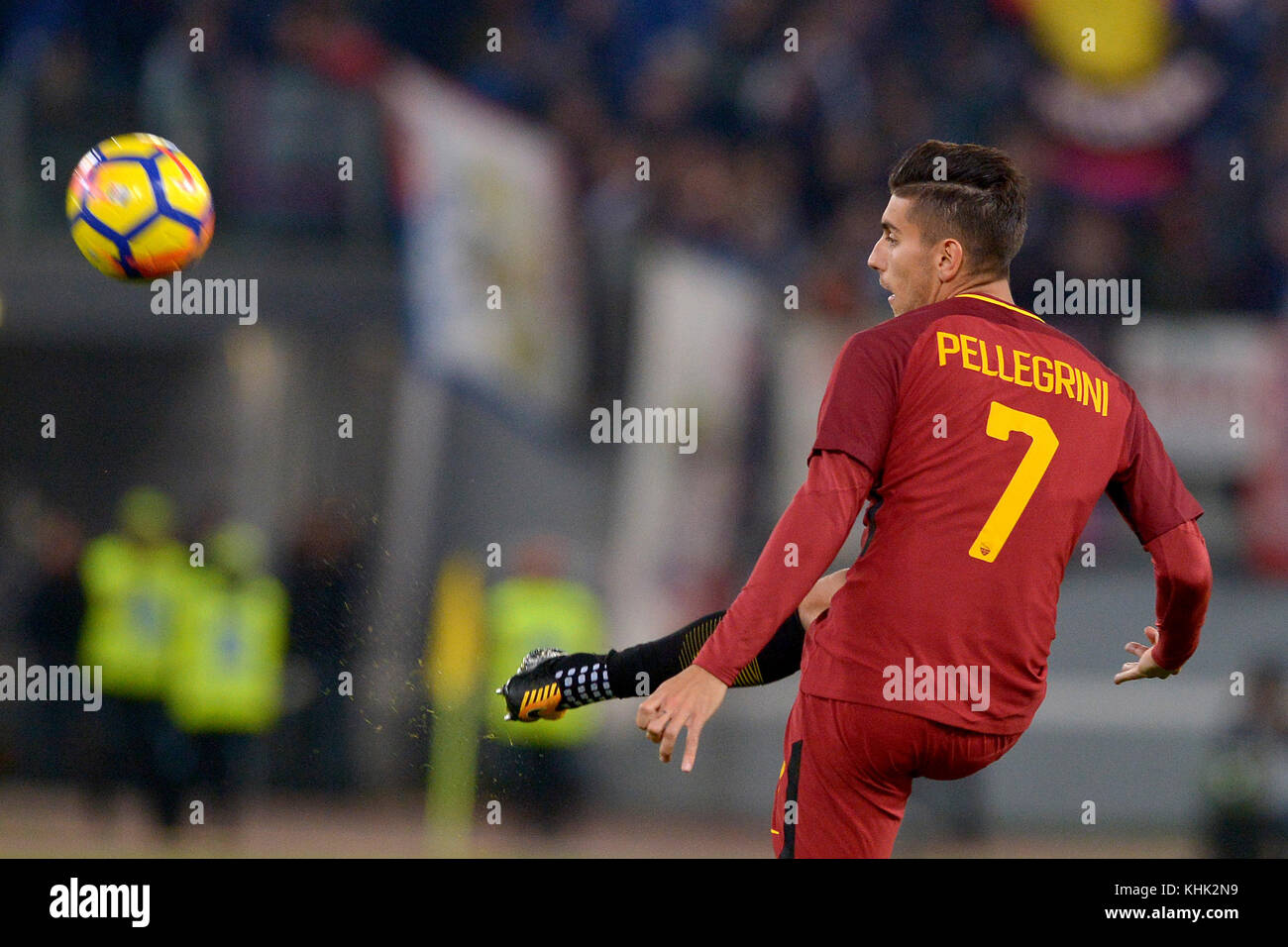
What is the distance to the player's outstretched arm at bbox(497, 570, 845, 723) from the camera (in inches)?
153

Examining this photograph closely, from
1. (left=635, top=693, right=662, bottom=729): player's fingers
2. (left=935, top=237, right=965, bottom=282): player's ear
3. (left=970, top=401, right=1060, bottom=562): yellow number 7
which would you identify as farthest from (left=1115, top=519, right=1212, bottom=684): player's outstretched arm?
(left=635, top=693, right=662, bottom=729): player's fingers

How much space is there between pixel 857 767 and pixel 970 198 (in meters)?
1.29

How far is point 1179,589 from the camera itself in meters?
3.70

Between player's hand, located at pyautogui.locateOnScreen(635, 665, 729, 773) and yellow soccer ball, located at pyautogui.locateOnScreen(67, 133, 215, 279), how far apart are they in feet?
8.58

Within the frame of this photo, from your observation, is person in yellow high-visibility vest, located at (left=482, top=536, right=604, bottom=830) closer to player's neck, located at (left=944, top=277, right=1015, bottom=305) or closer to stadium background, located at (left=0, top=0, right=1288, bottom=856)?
stadium background, located at (left=0, top=0, right=1288, bottom=856)

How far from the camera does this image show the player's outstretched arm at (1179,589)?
366 cm

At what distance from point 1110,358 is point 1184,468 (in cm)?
107

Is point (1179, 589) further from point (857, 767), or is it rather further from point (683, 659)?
point (683, 659)

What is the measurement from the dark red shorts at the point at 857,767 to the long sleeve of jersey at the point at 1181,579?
55 centimetres

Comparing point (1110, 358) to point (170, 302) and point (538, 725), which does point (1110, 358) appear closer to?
point (538, 725)

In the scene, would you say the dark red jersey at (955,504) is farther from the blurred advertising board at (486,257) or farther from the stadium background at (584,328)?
the blurred advertising board at (486,257)

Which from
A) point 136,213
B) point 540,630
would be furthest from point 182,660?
point 136,213
